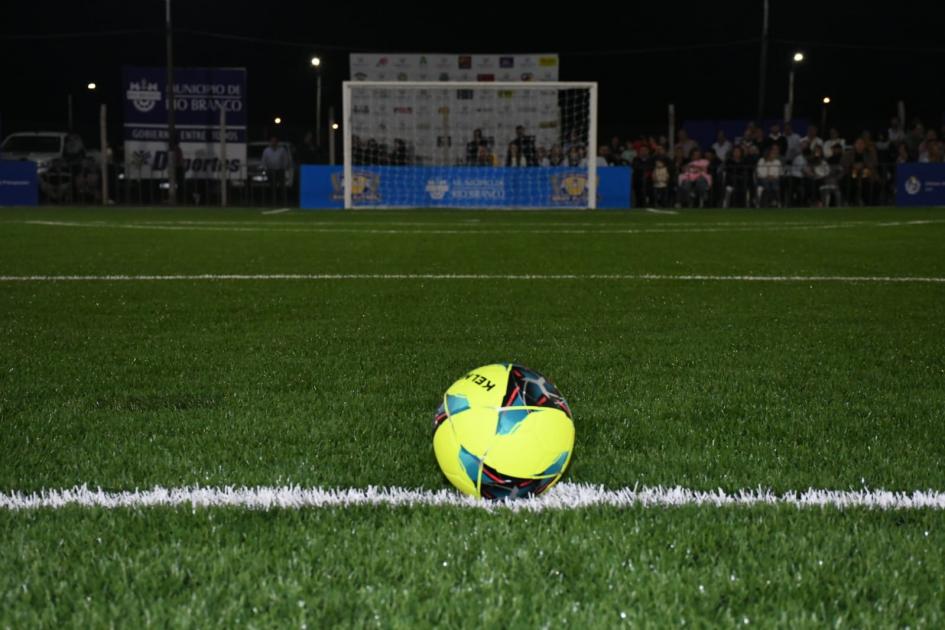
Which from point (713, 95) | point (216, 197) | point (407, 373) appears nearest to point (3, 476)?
point (407, 373)

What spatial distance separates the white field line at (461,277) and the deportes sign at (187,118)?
19718 mm

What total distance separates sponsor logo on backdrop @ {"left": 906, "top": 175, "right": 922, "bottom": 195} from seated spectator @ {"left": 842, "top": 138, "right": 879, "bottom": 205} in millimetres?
768

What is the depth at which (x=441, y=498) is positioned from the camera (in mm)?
2623

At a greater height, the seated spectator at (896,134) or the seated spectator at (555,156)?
the seated spectator at (896,134)

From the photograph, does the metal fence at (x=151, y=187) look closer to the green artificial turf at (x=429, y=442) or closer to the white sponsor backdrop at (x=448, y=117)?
the white sponsor backdrop at (x=448, y=117)

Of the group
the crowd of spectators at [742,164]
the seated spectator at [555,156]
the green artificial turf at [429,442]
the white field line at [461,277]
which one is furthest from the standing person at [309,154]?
the green artificial turf at [429,442]

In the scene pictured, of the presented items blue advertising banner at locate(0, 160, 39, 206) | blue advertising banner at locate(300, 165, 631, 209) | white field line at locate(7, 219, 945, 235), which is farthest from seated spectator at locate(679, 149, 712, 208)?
blue advertising banner at locate(0, 160, 39, 206)

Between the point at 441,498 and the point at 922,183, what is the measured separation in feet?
81.2

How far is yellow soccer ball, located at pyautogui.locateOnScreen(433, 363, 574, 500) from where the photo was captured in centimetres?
258

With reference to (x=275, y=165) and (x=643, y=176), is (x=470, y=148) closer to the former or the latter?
(x=643, y=176)

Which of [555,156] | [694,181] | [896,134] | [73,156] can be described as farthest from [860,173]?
[73,156]

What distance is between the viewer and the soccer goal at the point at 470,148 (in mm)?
23000

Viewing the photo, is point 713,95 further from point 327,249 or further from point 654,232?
point 327,249

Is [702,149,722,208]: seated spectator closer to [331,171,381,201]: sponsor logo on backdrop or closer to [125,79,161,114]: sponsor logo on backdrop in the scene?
[331,171,381,201]: sponsor logo on backdrop
